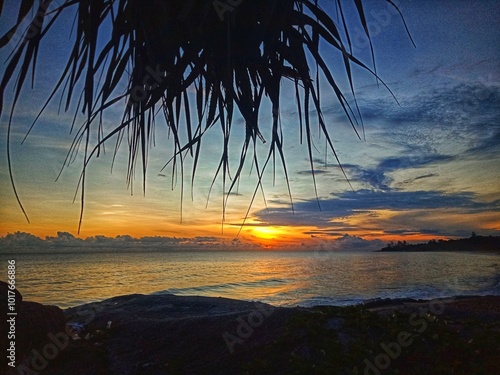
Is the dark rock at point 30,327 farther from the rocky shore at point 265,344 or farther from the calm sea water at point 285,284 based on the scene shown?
the calm sea water at point 285,284

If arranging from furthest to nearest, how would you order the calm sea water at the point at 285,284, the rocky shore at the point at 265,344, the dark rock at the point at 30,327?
the calm sea water at the point at 285,284, the dark rock at the point at 30,327, the rocky shore at the point at 265,344

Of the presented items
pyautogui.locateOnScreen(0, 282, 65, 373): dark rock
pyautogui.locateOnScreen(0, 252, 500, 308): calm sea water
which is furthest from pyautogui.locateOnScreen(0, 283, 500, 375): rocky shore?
pyautogui.locateOnScreen(0, 252, 500, 308): calm sea water

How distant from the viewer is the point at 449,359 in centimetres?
360

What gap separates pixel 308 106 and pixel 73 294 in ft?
71.3

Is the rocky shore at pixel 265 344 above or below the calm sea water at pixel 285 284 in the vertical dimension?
above

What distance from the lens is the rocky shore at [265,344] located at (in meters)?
3.56

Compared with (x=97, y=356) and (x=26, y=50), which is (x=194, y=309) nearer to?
(x=97, y=356)

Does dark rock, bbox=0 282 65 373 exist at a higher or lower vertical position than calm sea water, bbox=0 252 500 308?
higher

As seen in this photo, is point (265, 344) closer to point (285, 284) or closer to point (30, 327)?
point (30, 327)

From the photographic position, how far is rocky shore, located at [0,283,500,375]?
11.7 ft

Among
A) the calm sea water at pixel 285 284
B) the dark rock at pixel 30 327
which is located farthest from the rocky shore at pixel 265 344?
the calm sea water at pixel 285 284

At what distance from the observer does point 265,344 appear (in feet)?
13.2

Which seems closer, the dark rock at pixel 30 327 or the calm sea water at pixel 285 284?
the dark rock at pixel 30 327

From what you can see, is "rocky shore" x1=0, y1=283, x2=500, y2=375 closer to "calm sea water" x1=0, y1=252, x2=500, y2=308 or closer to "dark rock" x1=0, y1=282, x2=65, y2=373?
"dark rock" x1=0, y1=282, x2=65, y2=373
